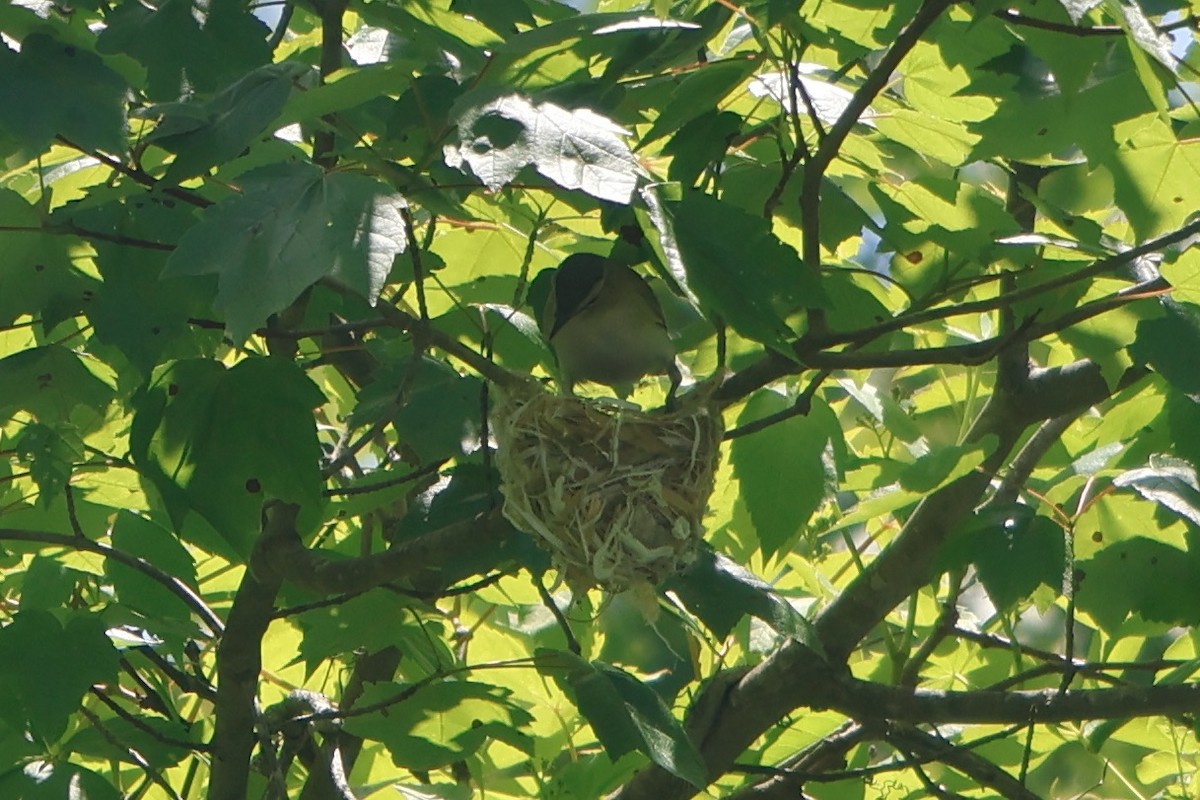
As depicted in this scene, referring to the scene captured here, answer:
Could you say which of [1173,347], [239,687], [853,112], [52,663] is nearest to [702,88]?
[853,112]

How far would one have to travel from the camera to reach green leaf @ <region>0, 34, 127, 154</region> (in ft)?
6.01

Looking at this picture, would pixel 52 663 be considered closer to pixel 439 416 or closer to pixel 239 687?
pixel 239 687

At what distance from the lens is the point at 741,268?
5.54 ft

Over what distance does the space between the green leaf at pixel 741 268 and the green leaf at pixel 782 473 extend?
595mm

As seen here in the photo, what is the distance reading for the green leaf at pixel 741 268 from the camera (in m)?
1.65

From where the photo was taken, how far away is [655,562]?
6.88 feet

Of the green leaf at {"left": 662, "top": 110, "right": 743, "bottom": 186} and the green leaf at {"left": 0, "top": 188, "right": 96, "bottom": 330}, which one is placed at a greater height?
the green leaf at {"left": 662, "top": 110, "right": 743, "bottom": 186}

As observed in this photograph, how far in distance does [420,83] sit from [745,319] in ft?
1.95

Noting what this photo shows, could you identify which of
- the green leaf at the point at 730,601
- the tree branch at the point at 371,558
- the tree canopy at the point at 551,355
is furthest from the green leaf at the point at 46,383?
the green leaf at the point at 730,601

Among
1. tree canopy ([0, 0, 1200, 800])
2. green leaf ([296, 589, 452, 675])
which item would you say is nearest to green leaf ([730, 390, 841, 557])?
tree canopy ([0, 0, 1200, 800])

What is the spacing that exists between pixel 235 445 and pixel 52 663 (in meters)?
0.43

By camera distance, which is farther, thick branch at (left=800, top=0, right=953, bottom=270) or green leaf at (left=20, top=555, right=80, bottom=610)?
green leaf at (left=20, top=555, right=80, bottom=610)

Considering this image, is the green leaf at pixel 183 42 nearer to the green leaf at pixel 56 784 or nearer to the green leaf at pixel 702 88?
the green leaf at pixel 702 88

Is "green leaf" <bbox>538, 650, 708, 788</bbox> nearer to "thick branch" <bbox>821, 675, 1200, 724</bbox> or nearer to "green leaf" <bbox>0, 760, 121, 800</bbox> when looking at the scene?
"thick branch" <bbox>821, 675, 1200, 724</bbox>
